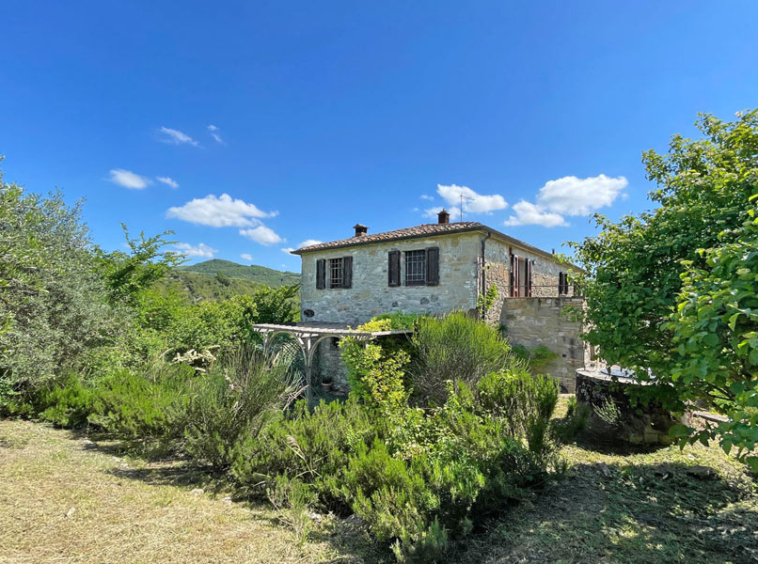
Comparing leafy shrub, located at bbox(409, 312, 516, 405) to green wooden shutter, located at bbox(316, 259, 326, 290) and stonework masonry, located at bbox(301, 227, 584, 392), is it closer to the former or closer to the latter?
stonework masonry, located at bbox(301, 227, 584, 392)

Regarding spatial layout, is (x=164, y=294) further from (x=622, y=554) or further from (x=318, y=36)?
(x=622, y=554)

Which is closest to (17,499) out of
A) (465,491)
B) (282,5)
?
(465,491)

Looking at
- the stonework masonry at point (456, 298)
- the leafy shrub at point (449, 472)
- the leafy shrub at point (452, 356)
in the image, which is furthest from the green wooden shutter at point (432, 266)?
the leafy shrub at point (449, 472)

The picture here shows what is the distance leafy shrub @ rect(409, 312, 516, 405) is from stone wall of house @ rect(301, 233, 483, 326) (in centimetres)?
257

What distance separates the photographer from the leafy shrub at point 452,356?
763 centimetres

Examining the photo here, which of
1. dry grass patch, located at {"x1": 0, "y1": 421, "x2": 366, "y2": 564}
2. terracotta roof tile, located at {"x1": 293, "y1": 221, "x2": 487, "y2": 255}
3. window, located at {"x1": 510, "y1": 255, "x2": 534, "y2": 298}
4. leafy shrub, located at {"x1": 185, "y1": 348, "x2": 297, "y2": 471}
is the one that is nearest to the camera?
dry grass patch, located at {"x1": 0, "y1": 421, "x2": 366, "y2": 564}

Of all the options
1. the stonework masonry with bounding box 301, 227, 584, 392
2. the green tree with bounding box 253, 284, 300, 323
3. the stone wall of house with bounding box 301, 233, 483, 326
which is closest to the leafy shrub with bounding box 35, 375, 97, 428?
the stonework masonry with bounding box 301, 227, 584, 392

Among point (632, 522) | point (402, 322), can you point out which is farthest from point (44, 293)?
point (632, 522)

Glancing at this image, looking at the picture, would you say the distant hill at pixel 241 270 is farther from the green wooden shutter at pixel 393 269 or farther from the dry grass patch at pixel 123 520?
the dry grass patch at pixel 123 520

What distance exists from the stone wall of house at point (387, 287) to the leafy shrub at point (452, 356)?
8.42 ft

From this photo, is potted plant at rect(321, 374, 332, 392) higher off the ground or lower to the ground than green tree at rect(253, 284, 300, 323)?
lower

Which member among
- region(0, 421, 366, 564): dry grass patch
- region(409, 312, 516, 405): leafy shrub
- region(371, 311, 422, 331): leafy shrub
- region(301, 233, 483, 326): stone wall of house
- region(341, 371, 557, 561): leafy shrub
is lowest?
region(0, 421, 366, 564): dry grass patch

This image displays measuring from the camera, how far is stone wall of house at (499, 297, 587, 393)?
10250 millimetres

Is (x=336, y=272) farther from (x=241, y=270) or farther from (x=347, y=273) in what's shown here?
(x=241, y=270)
